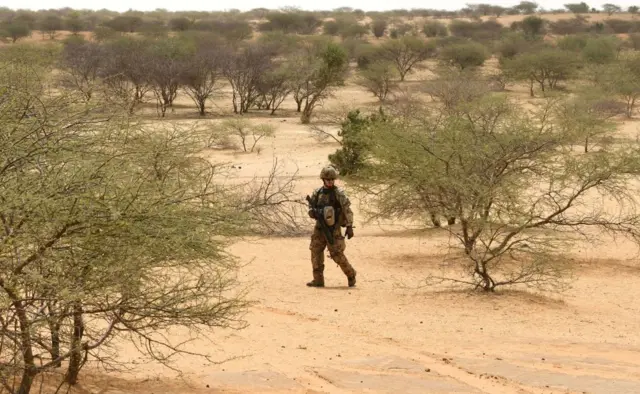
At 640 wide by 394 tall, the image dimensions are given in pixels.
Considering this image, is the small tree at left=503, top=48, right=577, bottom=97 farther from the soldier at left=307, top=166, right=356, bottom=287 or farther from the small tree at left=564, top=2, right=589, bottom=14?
the small tree at left=564, top=2, right=589, bottom=14

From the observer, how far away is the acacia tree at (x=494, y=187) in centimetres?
1222

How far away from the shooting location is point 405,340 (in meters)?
9.08

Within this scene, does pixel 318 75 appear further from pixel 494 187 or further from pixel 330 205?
pixel 330 205

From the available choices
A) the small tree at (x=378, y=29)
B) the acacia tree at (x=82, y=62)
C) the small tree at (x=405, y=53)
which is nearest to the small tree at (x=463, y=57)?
the small tree at (x=405, y=53)

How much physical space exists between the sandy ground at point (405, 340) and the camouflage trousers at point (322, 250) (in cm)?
25

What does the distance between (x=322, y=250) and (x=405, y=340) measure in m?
2.61

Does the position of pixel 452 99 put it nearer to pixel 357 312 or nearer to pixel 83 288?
pixel 357 312

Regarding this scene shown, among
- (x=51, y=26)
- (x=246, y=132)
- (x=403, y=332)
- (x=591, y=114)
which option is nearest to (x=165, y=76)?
(x=246, y=132)

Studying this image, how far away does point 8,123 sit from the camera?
20.8ft

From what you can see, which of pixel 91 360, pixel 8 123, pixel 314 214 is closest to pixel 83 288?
pixel 8 123

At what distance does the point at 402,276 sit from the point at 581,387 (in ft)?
18.9

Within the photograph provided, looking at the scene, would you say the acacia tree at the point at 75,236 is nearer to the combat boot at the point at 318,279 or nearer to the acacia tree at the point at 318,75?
the combat boot at the point at 318,279

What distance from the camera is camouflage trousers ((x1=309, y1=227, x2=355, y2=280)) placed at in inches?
445

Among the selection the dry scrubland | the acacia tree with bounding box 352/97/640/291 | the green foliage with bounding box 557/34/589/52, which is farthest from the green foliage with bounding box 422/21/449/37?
the acacia tree with bounding box 352/97/640/291
